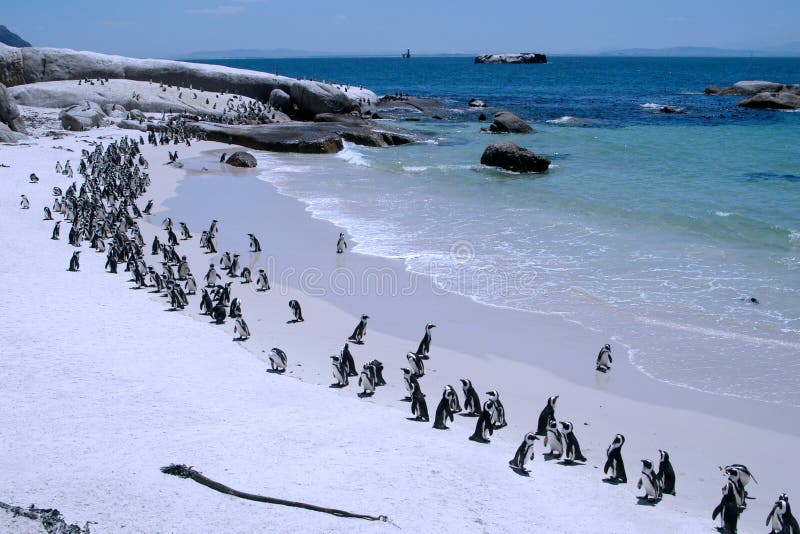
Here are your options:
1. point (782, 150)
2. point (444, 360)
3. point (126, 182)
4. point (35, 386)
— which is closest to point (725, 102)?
point (782, 150)

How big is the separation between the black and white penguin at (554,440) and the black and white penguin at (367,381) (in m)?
2.32

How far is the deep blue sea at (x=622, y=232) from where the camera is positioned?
1126 centimetres

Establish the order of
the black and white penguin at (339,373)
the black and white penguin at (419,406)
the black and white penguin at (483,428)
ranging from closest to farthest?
the black and white penguin at (483,428)
the black and white penguin at (419,406)
the black and white penguin at (339,373)

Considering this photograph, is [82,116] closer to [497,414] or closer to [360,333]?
[360,333]

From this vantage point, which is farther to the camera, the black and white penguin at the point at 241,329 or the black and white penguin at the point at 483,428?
the black and white penguin at the point at 241,329

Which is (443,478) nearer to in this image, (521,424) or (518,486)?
(518,486)

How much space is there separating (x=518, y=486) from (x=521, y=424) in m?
1.57

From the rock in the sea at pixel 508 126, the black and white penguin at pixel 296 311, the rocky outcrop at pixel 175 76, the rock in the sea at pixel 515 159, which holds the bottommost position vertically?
the black and white penguin at pixel 296 311

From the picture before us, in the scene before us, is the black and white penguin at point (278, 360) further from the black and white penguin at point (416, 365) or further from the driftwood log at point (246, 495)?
the driftwood log at point (246, 495)

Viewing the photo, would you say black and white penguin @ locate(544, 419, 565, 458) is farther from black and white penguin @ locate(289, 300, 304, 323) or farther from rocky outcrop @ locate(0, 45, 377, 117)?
rocky outcrop @ locate(0, 45, 377, 117)

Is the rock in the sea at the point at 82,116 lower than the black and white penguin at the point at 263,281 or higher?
higher

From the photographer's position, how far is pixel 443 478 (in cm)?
683

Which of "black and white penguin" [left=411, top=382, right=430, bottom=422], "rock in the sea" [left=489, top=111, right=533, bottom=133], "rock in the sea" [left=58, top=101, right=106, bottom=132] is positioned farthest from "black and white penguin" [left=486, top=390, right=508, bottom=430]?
"rock in the sea" [left=489, top=111, right=533, bottom=133]

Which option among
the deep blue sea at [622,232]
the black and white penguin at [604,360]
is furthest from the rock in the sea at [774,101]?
the black and white penguin at [604,360]
